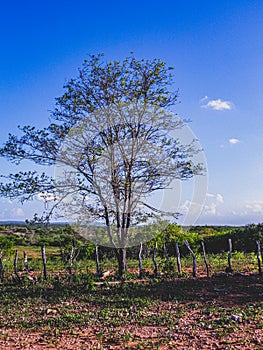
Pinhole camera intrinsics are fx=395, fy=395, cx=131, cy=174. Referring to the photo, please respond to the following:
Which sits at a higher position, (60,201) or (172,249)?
(60,201)

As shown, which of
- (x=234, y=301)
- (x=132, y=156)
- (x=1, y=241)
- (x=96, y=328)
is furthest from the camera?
(x=1, y=241)

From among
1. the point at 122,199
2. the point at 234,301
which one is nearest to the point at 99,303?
the point at 234,301

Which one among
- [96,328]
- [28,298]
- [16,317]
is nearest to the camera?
[96,328]

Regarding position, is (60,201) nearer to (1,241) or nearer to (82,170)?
(82,170)

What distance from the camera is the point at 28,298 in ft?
39.6

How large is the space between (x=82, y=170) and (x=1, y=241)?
831 cm

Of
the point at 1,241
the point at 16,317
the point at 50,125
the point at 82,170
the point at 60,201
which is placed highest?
the point at 50,125

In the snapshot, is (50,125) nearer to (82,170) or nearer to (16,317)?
(82,170)

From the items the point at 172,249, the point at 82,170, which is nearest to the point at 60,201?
the point at 82,170

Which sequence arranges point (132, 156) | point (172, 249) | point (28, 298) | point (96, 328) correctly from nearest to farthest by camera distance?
point (96, 328)
point (28, 298)
point (132, 156)
point (172, 249)

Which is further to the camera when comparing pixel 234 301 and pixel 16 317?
pixel 234 301

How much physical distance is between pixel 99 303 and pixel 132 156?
5907mm

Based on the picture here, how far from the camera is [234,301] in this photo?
34.6 ft

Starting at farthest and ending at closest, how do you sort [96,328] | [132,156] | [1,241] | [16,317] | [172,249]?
1. [172,249]
2. [1,241]
3. [132,156]
4. [16,317]
5. [96,328]
